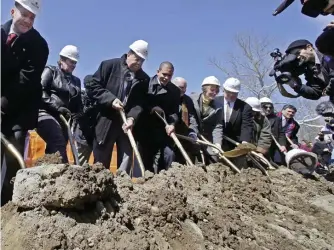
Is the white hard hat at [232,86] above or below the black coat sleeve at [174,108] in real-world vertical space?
above

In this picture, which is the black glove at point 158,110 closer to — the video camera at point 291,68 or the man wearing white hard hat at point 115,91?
the man wearing white hard hat at point 115,91

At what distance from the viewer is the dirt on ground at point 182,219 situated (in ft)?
8.04

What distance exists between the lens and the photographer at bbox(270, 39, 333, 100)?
5461 millimetres

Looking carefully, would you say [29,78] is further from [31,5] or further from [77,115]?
[77,115]

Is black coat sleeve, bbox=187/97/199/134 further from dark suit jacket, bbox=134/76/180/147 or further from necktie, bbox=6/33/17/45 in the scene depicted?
necktie, bbox=6/33/17/45

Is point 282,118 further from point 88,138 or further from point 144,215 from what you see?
point 144,215

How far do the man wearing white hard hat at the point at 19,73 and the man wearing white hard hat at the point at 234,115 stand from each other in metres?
3.52

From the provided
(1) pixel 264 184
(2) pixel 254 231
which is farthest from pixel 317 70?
(2) pixel 254 231

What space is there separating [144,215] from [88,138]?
3.04 metres

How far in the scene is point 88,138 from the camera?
226 inches

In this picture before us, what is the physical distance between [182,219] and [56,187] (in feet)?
2.93

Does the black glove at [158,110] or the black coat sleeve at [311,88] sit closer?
the black coat sleeve at [311,88]

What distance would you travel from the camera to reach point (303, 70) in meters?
5.67

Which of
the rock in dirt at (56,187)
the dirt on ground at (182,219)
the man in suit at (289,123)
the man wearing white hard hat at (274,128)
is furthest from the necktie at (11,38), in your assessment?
the man in suit at (289,123)
